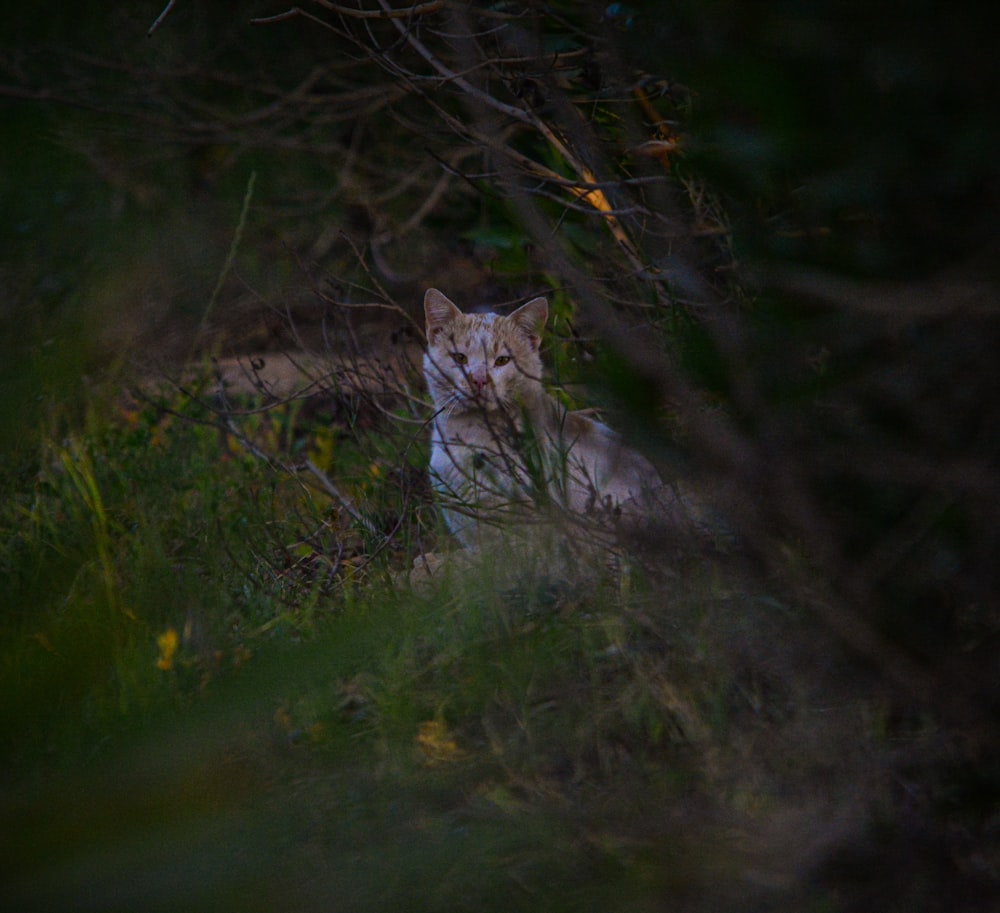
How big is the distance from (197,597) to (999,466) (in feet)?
3.51

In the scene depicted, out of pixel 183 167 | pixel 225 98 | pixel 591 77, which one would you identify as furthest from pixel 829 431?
pixel 225 98

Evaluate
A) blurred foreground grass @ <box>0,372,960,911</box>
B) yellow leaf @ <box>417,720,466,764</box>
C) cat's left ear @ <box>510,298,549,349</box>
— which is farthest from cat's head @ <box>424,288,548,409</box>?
yellow leaf @ <box>417,720,466,764</box>

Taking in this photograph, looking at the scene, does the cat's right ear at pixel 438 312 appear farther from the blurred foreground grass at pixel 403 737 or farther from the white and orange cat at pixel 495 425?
the blurred foreground grass at pixel 403 737

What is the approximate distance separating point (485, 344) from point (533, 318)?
229 millimetres

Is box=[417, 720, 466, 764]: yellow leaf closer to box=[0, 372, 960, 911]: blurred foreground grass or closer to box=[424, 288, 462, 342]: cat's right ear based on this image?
box=[0, 372, 960, 911]: blurred foreground grass

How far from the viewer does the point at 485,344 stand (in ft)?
13.8

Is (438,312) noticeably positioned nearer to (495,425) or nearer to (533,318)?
(533,318)

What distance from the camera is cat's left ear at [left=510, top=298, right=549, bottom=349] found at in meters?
4.01

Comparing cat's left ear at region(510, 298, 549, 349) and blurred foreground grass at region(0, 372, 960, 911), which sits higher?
cat's left ear at region(510, 298, 549, 349)

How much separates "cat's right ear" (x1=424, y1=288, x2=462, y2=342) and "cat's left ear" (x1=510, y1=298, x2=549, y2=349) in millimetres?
289

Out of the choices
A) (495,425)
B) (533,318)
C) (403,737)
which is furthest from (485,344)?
(403,737)

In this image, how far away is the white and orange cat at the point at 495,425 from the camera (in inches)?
126

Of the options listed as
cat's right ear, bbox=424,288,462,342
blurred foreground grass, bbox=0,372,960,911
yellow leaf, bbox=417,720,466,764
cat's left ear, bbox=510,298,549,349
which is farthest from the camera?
cat's right ear, bbox=424,288,462,342

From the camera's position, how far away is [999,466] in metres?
1.46
